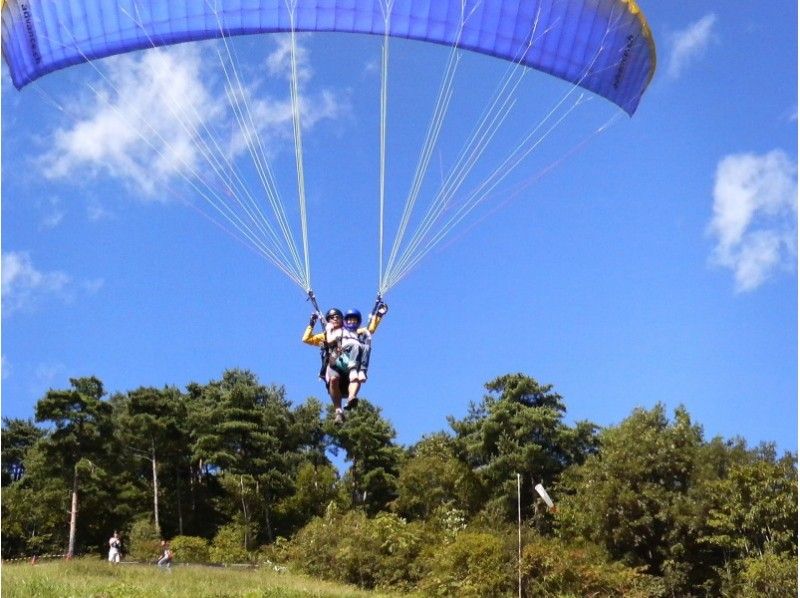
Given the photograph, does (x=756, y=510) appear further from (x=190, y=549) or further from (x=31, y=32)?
(x=31, y=32)

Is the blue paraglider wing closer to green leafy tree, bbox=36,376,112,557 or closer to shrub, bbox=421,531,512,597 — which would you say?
shrub, bbox=421,531,512,597

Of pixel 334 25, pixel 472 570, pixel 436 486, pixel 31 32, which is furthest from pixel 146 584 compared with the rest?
pixel 436 486

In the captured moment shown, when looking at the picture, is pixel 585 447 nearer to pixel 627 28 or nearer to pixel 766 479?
pixel 766 479

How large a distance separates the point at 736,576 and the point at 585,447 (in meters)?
10.3

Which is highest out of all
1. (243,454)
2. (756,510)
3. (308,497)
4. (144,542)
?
(243,454)

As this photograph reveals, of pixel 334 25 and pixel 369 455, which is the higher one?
pixel 334 25

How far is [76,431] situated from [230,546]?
275 inches

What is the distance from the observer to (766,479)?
24.2 metres

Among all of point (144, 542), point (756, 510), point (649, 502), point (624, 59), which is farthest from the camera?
point (144, 542)

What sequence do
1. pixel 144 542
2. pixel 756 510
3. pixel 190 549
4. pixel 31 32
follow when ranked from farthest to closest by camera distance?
→ pixel 190 549, pixel 144 542, pixel 756 510, pixel 31 32

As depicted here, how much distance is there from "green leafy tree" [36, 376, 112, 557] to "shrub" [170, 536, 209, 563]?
366 cm

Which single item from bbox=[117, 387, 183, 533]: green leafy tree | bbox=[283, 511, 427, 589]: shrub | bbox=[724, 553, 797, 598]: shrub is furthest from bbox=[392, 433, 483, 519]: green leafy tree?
bbox=[724, 553, 797, 598]: shrub

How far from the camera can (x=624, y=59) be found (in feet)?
42.0

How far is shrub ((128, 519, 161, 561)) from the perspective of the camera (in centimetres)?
3159
